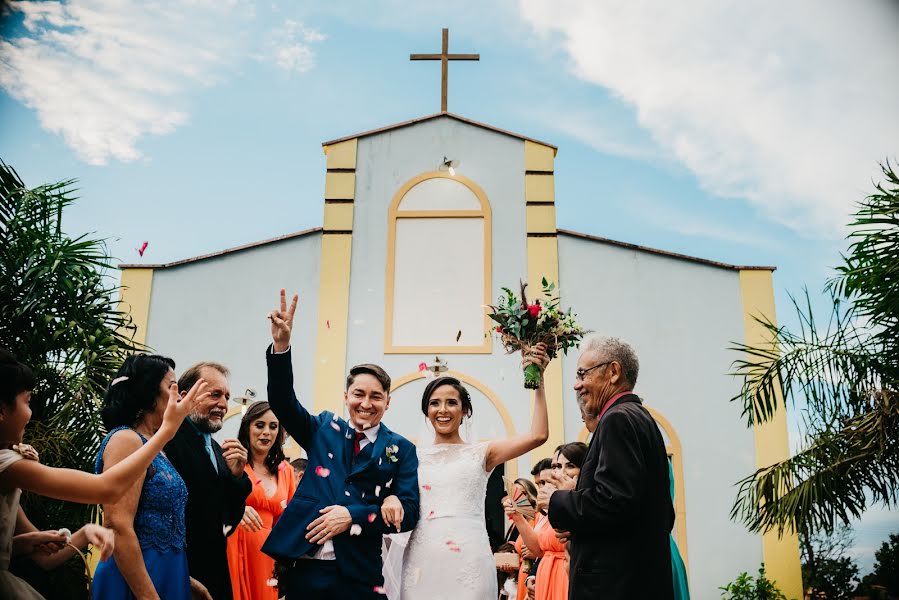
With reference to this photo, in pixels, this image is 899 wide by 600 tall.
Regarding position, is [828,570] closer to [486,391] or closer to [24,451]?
[486,391]

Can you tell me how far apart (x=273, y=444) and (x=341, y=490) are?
1.95m

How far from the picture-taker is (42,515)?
21.5 ft

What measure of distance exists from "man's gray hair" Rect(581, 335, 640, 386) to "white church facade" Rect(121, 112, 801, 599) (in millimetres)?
6963

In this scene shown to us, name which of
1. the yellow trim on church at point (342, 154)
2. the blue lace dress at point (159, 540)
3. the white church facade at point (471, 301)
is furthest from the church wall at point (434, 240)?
the blue lace dress at point (159, 540)

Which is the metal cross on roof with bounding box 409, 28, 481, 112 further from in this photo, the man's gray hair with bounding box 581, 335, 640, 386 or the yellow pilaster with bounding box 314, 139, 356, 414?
the man's gray hair with bounding box 581, 335, 640, 386

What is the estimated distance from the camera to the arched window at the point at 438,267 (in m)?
11.1

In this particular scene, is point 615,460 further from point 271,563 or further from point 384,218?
point 384,218

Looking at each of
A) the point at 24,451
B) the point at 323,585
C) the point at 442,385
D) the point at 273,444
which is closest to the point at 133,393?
the point at 24,451

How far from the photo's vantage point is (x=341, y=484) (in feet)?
11.9

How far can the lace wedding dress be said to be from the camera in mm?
4184

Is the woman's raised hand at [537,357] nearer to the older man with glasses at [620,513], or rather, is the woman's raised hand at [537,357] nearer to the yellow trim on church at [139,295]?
the older man with glasses at [620,513]

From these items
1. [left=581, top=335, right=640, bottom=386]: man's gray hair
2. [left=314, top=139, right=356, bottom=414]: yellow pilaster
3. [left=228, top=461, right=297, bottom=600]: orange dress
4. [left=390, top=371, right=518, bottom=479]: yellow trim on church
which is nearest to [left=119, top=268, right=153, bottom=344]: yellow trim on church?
[left=314, top=139, right=356, bottom=414]: yellow pilaster

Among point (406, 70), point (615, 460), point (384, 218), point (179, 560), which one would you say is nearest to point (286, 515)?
point (179, 560)

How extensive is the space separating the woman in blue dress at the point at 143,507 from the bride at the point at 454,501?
135 cm
